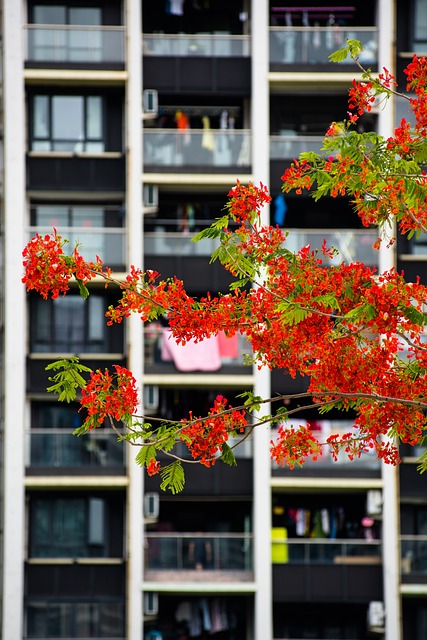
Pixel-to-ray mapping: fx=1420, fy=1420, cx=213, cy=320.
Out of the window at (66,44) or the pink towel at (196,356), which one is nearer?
the pink towel at (196,356)

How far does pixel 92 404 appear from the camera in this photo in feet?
50.4

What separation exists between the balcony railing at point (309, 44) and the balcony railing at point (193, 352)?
280 inches

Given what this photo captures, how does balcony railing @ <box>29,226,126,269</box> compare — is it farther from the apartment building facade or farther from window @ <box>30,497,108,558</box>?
window @ <box>30,497,108,558</box>

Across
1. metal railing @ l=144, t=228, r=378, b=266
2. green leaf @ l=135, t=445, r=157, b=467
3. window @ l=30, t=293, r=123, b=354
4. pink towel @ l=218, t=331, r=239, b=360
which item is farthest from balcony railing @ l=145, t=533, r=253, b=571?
green leaf @ l=135, t=445, r=157, b=467

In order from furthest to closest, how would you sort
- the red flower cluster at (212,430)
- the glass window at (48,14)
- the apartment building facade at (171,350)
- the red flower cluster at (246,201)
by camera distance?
the glass window at (48,14), the apartment building facade at (171,350), the red flower cluster at (246,201), the red flower cluster at (212,430)

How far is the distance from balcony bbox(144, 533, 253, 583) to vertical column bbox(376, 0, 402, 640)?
3315mm

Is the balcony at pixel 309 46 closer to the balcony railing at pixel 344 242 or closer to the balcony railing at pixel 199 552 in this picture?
the balcony railing at pixel 344 242

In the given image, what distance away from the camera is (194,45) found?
35.6 m

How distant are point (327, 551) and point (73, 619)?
A: 21.1ft

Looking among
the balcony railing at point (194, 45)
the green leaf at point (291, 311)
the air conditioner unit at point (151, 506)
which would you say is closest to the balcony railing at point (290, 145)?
the balcony railing at point (194, 45)

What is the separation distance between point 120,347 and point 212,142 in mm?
5674

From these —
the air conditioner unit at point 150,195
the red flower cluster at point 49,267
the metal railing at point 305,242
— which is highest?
the air conditioner unit at point 150,195

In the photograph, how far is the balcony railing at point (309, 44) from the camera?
35.4 meters

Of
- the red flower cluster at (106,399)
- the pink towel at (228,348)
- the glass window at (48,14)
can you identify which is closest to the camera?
the red flower cluster at (106,399)
